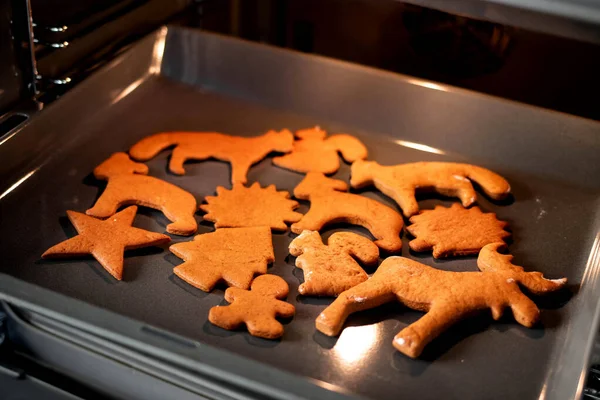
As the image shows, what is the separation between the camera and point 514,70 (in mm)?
1330

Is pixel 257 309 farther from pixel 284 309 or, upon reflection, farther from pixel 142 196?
pixel 142 196

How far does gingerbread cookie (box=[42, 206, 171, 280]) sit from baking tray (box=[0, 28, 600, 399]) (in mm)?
16

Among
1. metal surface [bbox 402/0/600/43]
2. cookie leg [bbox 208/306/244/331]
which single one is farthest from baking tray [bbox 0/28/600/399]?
metal surface [bbox 402/0/600/43]

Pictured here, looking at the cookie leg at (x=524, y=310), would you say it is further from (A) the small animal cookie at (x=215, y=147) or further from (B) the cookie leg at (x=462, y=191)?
(A) the small animal cookie at (x=215, y=147)

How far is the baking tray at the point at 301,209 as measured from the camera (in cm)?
79

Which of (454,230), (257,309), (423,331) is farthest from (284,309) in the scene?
(454,230)

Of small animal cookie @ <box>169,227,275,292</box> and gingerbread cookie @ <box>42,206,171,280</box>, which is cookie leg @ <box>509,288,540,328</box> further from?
gingerbread cookie @ <box>42,206,171,280</box>

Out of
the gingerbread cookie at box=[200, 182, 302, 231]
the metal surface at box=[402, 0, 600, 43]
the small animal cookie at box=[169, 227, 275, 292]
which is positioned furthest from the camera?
the gingerbread cookie at box=[200, 182, 302, 231]

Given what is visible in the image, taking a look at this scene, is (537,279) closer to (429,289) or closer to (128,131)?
(429,289)

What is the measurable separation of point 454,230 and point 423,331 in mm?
215

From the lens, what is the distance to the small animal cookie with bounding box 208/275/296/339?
0.83 meters

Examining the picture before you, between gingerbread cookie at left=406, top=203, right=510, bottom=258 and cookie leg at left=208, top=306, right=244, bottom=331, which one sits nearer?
cookie leg at left=208, top=306, right=244, bottom=331

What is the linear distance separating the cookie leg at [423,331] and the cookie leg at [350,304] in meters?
0.05

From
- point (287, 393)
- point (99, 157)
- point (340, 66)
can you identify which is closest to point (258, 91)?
point (340, 66)
